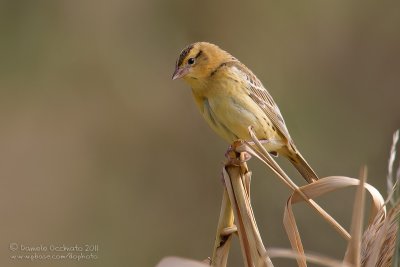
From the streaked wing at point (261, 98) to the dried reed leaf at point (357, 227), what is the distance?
3.20m

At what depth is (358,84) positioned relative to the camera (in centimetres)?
814

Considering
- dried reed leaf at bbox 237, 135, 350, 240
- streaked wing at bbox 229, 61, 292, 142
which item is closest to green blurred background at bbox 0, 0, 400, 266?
streaked wing at bbox 229, 61, 292, 142

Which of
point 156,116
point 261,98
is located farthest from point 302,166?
point 156,116

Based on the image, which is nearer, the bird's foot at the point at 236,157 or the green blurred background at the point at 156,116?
the bird's foot at the point at 236,157

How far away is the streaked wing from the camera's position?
17.9 feet

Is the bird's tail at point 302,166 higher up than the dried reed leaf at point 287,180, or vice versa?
the bird's tail at point 302,166

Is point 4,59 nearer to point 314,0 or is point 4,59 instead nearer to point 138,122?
point 138,122

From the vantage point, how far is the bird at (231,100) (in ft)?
16.5

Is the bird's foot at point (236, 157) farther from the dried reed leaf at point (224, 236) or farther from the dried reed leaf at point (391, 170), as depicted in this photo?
the dried reed leaf at point (391, 170)

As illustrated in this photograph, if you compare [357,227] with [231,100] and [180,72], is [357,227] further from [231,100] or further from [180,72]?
[180,72]

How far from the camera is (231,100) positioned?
16.9ft

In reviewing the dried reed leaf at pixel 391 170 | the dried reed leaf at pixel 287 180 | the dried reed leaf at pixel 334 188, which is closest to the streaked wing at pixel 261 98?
the dried reed leaf at pixel 287 180

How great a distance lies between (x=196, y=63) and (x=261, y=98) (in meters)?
0.49

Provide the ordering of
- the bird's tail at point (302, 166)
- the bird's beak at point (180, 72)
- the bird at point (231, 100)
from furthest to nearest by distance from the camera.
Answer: the bird's tail at point (302, 166)
the bird's beak at point (180, 72)
the bird at point (231, 100)
